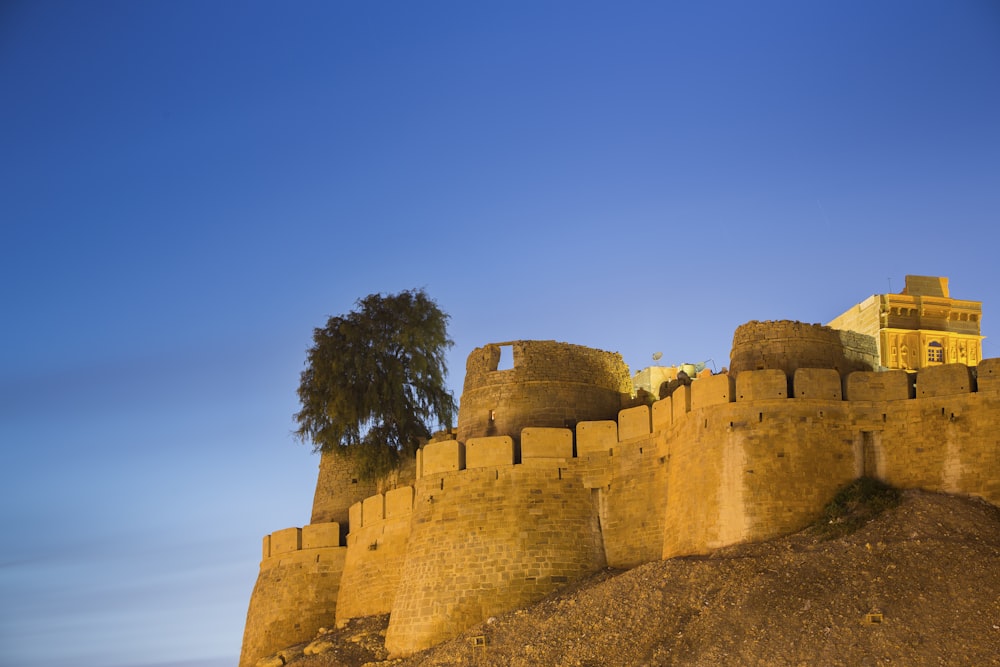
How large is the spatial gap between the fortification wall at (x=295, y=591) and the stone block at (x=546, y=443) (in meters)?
6.53

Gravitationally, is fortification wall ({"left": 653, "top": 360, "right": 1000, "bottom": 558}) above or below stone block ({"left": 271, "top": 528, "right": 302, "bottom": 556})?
above

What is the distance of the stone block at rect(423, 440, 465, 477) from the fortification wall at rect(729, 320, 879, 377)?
549 centimetres

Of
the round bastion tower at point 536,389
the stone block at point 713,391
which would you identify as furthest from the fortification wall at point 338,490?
the stone block at point 713,391

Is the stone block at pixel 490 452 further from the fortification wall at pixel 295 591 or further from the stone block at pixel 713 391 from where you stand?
the fortification wall at pixel 295 591

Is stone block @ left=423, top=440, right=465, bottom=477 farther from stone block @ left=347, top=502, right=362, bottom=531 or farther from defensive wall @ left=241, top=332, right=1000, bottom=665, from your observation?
stone block @ left=347, top=502, right=362, bottom=531

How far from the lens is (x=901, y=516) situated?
20.7 metres

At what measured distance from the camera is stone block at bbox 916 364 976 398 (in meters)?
21.8

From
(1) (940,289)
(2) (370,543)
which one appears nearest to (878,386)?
(2) (370,543)

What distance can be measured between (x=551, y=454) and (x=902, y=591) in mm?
8419

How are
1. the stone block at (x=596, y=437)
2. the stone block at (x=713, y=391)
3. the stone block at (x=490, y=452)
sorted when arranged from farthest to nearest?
the stone block at (x=490, y=452)
the stone block at (x=596, y=437)
the stone block at (x=713, y=391)

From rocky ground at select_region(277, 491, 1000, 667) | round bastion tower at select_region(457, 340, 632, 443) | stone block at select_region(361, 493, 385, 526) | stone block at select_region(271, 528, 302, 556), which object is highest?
round bastion tower at select_region(457, 340, 632, 443)

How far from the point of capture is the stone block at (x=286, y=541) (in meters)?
31.2

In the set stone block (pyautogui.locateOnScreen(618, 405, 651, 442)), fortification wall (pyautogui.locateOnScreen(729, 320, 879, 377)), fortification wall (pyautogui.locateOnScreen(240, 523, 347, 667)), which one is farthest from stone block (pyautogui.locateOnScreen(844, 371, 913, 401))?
fortification wall (pyautogui.locateOnScreen(240, 523, 347, 667))

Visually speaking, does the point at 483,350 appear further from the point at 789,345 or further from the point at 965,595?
the point at 965,595
